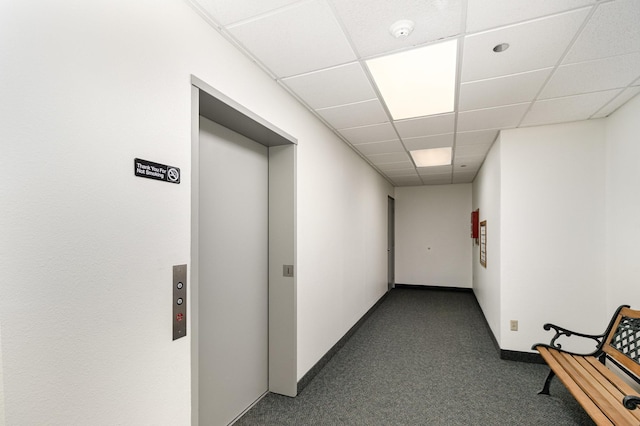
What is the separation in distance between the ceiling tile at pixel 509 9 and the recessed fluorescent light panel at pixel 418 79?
0.70 ft

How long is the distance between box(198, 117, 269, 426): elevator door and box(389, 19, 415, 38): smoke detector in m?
1.28

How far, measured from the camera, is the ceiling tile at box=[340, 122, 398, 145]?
341 centimetres

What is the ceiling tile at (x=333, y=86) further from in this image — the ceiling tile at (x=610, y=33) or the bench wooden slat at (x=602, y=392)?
the bench wooden slat at (x=602, y=392)

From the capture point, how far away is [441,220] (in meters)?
7.31

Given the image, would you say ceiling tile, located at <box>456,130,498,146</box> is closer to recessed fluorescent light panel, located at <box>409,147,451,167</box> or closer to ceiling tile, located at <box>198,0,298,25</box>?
recessed fluorescent light panel, located at <box>409,147,451,167</box>

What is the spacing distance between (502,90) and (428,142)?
4.90ft

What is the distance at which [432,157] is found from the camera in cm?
482

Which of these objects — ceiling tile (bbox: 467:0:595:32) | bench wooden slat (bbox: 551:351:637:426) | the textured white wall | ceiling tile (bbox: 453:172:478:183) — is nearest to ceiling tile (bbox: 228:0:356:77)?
ceiling tile (bbox: 467:0:595:32)

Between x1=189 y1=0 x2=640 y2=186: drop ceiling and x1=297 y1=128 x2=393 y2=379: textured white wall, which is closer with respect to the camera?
x1=189 y1=0 x2=640 y2=186: drop ceiling

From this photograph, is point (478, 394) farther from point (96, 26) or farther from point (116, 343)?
point (96, 26)

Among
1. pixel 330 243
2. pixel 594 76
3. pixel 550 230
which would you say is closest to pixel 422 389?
pixel 330 243

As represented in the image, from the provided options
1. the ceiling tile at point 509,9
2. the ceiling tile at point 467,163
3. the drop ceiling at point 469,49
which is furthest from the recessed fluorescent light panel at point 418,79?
the ceiling tile at point 467,163

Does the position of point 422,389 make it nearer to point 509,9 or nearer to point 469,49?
point 469,49

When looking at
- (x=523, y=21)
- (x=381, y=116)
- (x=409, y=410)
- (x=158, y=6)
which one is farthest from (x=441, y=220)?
(x=158, y=6)
